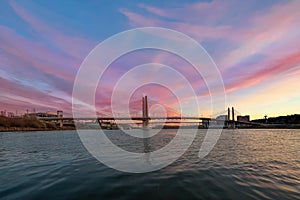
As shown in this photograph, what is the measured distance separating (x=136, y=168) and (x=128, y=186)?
3.40m

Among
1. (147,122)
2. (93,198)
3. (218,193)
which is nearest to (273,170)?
(218,193)

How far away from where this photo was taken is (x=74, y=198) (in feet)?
20.6

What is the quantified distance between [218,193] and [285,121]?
190 meters

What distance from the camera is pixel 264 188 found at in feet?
24.4

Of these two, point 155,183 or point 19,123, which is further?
point 19,123

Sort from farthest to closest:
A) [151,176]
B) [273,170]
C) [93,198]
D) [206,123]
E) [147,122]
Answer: [206,123] → [147,122] → [273,170] → [151,176] → [93,198]

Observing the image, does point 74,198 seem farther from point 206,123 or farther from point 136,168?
point 206,123

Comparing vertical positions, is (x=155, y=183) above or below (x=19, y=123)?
above

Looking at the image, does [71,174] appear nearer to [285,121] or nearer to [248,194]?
[248,194]

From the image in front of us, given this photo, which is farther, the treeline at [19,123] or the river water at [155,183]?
the treeline at [19,123]

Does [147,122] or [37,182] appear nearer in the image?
[37,182]

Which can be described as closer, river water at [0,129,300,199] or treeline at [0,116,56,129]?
river water at [0,129,300,199]

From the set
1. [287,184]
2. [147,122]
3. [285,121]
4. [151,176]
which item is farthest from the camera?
[285,121]

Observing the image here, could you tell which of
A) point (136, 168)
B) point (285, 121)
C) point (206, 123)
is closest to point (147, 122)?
point (206, 123)
